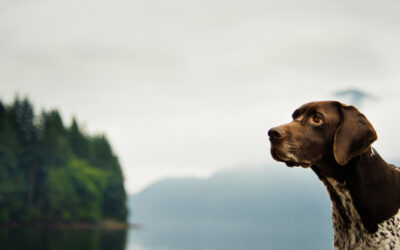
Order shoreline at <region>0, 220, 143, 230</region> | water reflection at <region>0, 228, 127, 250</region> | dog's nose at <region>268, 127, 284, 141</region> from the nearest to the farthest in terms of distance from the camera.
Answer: dog's nose at <region>268, 127, 284, 141</region> < water reflection at <region>0, 228, 127, 250</region> < shoreline at <region>0, 220, 143, 230</region>

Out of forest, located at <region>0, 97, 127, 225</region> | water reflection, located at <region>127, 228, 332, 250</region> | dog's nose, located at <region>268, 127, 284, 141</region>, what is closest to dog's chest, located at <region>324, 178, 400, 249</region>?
dog's nose, located at <region>268, 127, 284, 141</region>

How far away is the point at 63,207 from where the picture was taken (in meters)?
79.2

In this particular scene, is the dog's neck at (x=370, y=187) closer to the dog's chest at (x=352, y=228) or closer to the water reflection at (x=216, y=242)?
the dog's chest at (x=352, y=228)

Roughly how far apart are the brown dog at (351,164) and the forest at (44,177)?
72.3 m

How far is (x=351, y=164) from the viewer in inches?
190

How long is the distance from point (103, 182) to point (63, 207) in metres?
12.8

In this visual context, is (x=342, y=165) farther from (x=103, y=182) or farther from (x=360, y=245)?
(x=103, y=182)

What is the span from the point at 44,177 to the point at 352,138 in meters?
84.9

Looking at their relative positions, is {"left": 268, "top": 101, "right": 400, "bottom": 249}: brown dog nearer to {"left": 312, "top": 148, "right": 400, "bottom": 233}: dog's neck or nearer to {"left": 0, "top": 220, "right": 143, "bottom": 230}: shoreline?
{"left": 312, "top": 148, "right": 400, "bottom": 233}: dog's neck

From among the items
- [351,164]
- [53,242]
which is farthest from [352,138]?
[53,242]

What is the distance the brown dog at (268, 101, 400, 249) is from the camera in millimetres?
4680

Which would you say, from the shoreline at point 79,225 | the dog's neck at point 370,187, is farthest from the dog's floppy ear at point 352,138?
the shoreline at point 79,225

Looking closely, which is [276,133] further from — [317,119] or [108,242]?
[108,242]

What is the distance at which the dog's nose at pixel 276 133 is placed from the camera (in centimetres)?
459
